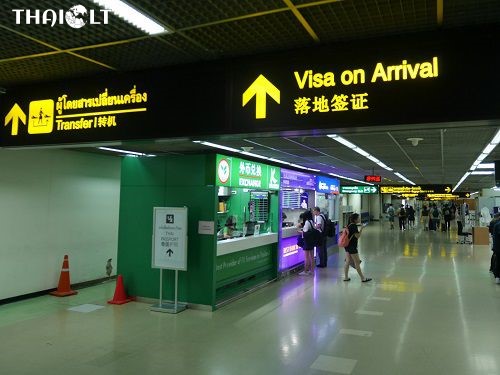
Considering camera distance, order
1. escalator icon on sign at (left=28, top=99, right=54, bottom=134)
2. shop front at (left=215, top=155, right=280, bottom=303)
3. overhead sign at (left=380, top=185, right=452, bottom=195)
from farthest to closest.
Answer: overhead sign at (left=380, top=185, right=452, bottom=195) < shop front at (left=215, top=155, right=280, bottom=303) < escalator icon on sign at (left=28, top=99, right=54, bottom=134)

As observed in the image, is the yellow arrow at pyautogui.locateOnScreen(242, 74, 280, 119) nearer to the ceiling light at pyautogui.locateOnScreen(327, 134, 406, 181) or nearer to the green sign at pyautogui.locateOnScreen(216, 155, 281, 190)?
the ceiling light at pyautogui.locateOnScreen(327, 134, 406, 181)

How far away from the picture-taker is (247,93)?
2896mm

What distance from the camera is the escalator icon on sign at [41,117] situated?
3.65 meters

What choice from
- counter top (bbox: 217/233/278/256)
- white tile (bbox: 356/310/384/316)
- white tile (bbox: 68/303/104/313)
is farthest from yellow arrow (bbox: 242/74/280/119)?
white tile (bbox: 68/303/104/313)

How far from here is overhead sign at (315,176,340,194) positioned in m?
12.7

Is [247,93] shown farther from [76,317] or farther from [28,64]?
[76,317]

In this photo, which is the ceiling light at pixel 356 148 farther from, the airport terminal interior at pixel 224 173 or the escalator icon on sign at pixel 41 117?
the escalator icon on sign at pixel 41 117

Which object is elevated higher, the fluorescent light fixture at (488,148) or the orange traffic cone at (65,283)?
the fluorescent light fixture at (488,148)

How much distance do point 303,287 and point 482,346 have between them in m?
3.83

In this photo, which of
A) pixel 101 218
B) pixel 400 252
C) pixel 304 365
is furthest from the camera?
pixel 400 252

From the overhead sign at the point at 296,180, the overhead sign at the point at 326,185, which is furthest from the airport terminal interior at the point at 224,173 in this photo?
the overhead sign at the point at 326,185

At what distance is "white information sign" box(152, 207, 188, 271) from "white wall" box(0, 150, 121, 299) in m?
2.52

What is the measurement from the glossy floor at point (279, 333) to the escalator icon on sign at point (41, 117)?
2.38 m

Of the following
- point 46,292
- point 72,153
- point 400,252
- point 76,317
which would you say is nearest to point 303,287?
point 76,317
